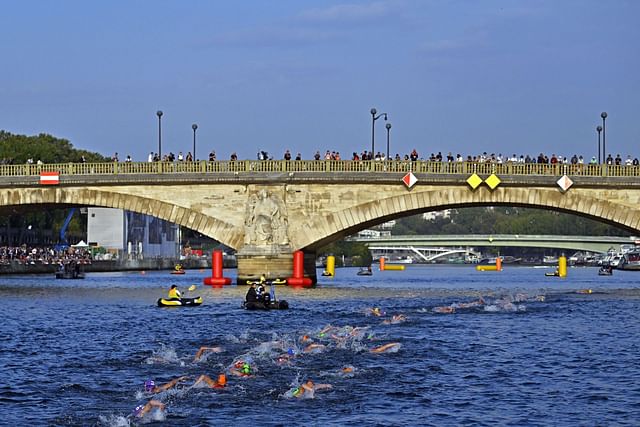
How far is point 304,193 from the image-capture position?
285 feet

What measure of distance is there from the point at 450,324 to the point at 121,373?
21.6 m

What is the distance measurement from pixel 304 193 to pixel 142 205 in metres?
11.1

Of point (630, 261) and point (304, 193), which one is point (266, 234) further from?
point (630, 261)

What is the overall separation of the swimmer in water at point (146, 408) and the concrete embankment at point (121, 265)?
97849 millimetres

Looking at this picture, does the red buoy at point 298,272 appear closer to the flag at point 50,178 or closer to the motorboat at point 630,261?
the flag at point 50,178

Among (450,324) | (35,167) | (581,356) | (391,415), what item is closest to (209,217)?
(35,167)

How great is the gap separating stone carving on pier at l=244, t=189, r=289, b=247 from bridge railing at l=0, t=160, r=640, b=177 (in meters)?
1.99

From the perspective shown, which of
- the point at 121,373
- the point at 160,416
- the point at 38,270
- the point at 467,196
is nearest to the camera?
the point at 160,416

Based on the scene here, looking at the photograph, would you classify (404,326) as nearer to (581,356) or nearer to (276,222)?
(581,356)

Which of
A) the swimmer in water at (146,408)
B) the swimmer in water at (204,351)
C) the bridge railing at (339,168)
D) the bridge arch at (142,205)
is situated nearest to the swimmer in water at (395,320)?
the swimmer in water at (204,351)

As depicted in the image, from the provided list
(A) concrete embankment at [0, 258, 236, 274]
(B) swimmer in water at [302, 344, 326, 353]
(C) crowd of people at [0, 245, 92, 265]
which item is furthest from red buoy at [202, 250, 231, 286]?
(B) swimmer in water at [302, 344, 326, 353]

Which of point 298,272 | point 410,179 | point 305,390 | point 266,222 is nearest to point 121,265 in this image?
point 298,272

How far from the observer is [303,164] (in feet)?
285

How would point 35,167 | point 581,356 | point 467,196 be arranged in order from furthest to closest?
point 35,167
point 467,196
point 581,356
